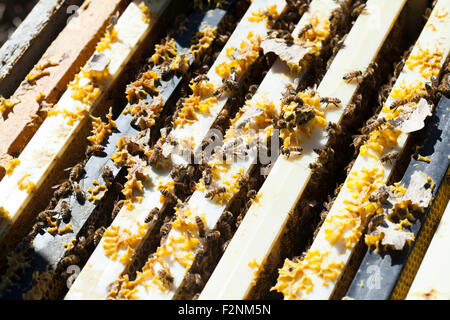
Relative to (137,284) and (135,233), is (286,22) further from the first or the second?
(137,284)

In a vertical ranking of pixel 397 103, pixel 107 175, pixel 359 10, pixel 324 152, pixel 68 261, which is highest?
pixel 359 10

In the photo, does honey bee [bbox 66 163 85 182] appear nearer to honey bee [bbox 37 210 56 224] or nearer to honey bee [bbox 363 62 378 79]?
honey bee [bbox 37 210 56 224]

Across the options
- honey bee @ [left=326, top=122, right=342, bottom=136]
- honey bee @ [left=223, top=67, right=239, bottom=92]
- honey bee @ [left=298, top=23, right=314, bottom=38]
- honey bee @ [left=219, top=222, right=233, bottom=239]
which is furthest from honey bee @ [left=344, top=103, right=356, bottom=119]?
honey bee @ [left=219, top=222, right=233, bottom=239]

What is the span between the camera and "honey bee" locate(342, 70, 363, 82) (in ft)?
14.3

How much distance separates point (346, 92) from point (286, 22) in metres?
1.00

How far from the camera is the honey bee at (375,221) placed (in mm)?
3741

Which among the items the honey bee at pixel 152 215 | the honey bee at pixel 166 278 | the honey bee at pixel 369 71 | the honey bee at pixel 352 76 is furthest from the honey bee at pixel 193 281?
the honey bee at pixel 369 71

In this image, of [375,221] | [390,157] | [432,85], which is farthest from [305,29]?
Result: [375,221]

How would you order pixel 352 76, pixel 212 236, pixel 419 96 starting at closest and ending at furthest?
1. pixel 212 236
2. pixel 419 96
3. pixel 352 76

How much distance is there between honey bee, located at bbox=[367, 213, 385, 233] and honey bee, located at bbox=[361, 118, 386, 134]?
729 mm

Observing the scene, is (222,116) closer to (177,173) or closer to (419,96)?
(177,173)

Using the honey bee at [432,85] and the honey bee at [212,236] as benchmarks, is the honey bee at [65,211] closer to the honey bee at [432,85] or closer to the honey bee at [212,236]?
the honey bee at [212,236]

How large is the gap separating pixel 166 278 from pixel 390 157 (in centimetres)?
179

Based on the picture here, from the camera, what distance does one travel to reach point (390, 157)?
3971mm
